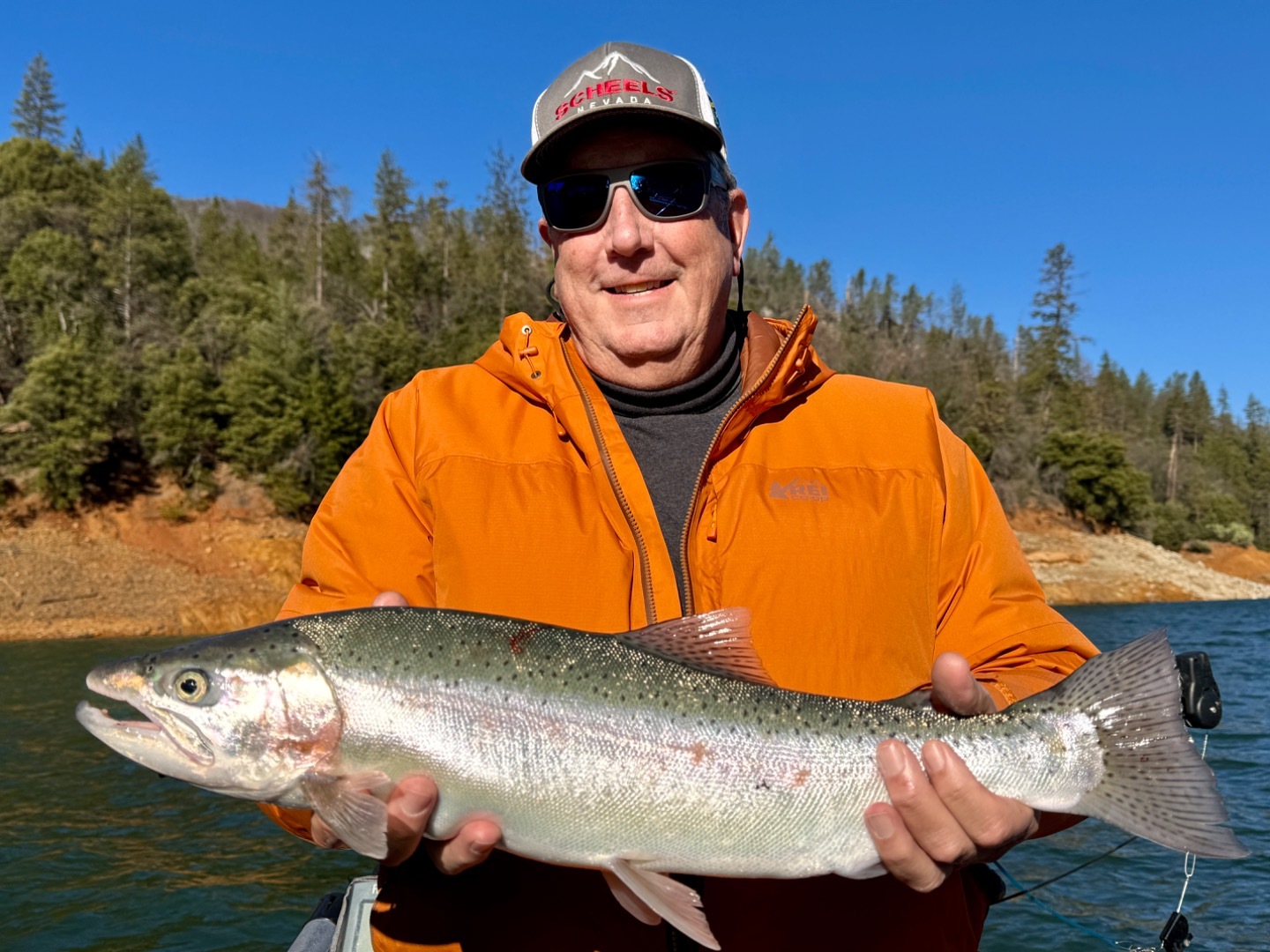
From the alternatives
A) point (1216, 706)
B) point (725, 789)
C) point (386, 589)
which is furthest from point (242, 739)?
point (1216, 706)

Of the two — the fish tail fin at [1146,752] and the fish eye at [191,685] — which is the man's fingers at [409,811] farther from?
the fish tail fin at [1146,752]

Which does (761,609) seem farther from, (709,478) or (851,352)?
(851,352)

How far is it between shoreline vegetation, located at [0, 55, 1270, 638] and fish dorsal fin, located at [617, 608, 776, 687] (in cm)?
1900

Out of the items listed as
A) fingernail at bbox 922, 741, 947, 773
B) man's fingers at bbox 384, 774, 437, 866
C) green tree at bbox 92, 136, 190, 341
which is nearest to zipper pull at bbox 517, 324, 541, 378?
man's fingers at bbox 384, 774, 437, 866

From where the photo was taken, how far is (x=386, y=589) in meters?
3.26

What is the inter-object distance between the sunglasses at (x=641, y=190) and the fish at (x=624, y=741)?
1578mm

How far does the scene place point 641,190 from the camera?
358cm

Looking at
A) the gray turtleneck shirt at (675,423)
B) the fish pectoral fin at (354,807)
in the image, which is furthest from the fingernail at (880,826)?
the fish pectoral fin at (354,807)

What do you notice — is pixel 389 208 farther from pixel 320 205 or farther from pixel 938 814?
pixel 938 814

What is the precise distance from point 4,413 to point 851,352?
73004 mm

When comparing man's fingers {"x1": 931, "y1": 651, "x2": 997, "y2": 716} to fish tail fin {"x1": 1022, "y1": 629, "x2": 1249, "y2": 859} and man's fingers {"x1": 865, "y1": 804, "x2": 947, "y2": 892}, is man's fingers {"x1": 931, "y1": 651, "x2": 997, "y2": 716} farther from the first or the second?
man's fingers {"x1": 865, "y1": 804, "x2": 947, "y2": 892}

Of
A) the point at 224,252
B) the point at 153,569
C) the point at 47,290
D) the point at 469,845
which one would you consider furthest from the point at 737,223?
the point at 224,252

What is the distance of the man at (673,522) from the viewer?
2.89 metres

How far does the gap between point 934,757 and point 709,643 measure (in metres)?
0.73
